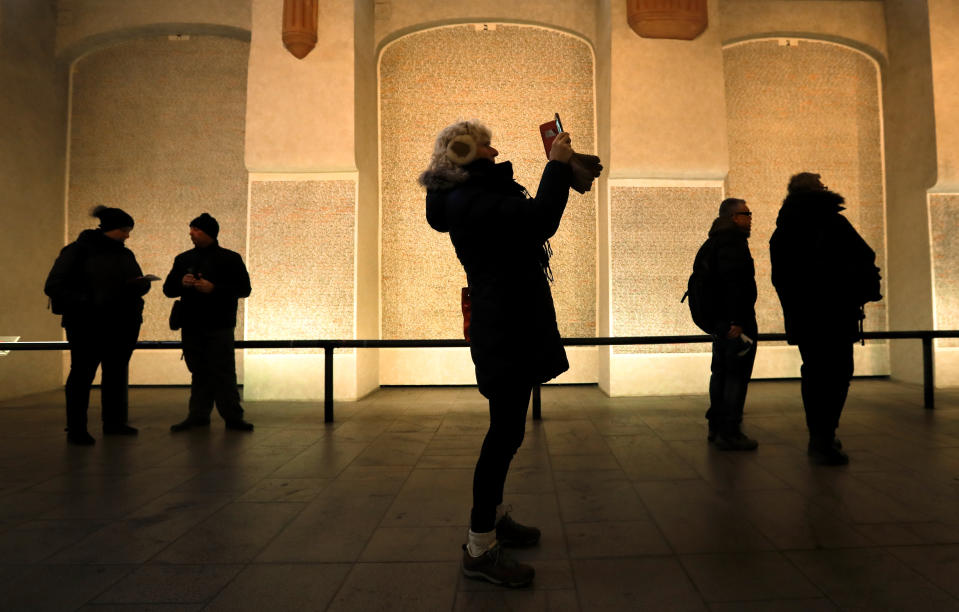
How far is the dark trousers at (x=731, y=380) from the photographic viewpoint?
3.60 metres

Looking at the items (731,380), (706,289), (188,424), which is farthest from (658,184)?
(188,424)

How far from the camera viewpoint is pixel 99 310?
13.1 ft

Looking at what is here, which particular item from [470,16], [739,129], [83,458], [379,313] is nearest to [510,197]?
[83,458]

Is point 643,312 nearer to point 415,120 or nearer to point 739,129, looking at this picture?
point 739,129

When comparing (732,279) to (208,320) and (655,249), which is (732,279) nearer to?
(655,249)

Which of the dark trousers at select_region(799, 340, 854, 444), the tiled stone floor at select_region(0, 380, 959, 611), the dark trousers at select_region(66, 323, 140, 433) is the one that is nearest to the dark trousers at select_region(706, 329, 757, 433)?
the tiled stone floor at select_region(0, 380, 959, 611)

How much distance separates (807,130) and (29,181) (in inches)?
359

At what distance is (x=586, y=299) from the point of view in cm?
691

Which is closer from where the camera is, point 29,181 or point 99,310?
point 99,310

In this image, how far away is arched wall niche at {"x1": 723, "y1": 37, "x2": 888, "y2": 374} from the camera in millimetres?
7074

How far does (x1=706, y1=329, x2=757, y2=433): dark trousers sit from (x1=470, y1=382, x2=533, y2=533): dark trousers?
7.18ft

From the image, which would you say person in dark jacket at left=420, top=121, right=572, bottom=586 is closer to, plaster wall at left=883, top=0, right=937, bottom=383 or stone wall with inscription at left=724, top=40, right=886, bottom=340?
stone wall with inscription at left=724, top=40, right=886, bottom=340

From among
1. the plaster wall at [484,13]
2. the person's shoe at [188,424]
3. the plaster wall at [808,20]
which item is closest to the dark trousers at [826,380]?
the person's shoe at [188,424]

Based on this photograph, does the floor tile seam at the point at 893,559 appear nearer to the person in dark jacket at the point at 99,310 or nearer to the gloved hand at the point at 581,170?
the gloved hand at the point at 581,170
